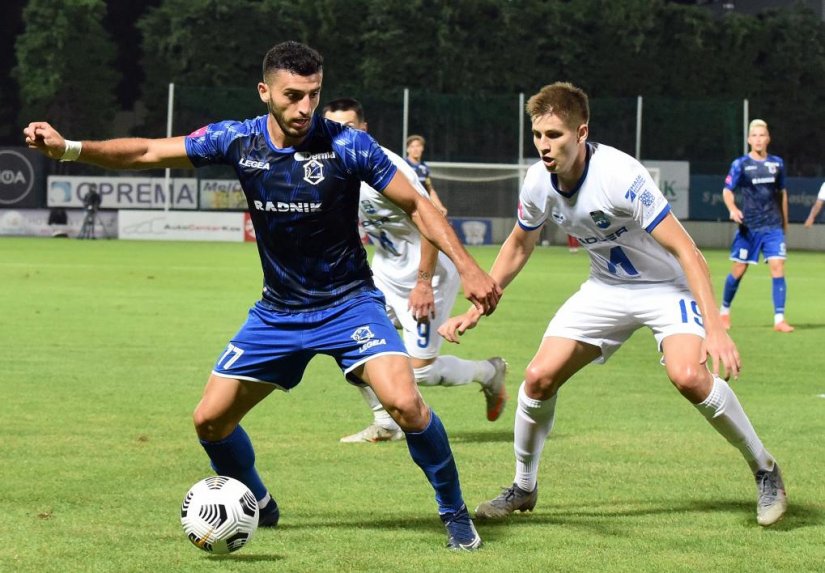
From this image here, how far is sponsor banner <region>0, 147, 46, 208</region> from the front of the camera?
40688mm

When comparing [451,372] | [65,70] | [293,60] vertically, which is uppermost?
[65,70]

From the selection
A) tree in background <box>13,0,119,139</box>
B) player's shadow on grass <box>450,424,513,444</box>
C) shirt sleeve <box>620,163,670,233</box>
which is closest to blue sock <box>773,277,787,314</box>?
player's shadow on grass <box>450,424,513,444</box>

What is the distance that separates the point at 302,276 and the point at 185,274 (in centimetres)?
1872

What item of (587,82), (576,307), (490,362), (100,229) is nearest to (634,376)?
(490,362)

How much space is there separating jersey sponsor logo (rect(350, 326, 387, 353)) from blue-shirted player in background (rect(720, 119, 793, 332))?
10.9 metres

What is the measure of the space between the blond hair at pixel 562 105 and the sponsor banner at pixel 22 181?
36.2 m

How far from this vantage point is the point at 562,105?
240 inches

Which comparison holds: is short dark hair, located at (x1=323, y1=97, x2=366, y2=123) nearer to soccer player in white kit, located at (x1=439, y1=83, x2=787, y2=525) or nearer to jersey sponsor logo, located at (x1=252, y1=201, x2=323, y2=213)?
soccer player in white kit, located at (x1=439, y1=83, x2=787, y2=525)

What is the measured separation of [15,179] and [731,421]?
121 feet

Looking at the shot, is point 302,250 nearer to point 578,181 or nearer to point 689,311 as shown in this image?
point 578,181

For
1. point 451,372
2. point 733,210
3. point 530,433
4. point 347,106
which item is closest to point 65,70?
point 733,210

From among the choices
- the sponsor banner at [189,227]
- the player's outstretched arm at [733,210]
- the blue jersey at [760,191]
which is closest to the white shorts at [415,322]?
the player's outstretched arm at [733,210]

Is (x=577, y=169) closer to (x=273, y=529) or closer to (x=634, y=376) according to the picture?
(x=273, y=529)

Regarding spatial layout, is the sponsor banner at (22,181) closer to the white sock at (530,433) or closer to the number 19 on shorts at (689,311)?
the white sock at (530,433)
